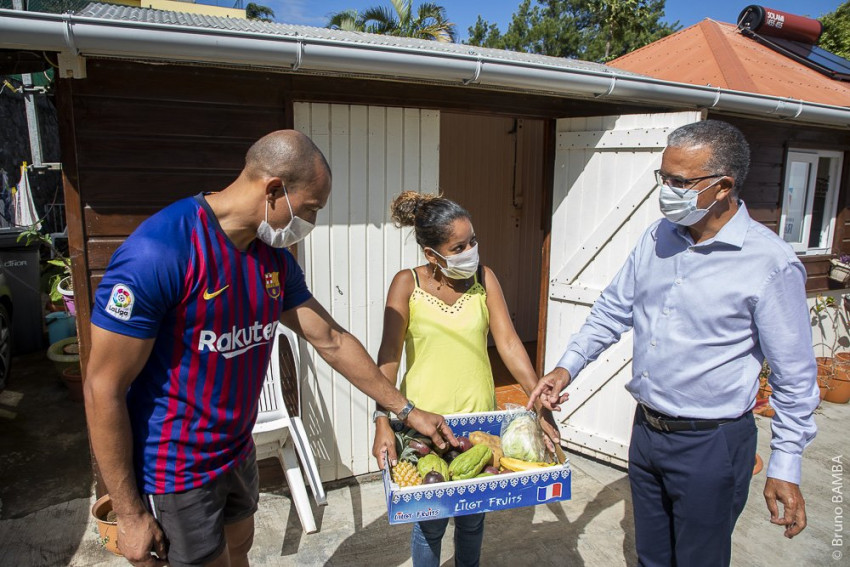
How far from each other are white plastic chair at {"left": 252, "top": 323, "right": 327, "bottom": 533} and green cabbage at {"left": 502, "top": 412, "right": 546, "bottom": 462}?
156cm

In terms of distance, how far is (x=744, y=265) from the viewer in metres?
1.85

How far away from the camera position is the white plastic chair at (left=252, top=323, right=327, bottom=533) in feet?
10.4

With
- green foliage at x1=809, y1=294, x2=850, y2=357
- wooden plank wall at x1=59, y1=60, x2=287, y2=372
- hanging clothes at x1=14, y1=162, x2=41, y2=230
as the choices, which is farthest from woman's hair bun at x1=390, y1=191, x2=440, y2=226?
hanging clothes at x1=14, y1=162, x2=41, y2=230

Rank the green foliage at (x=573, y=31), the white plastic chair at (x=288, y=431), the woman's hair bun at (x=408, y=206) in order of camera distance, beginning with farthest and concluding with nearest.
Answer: the green foliage at (x=573, y=31)
the white plastic chair at (x=288, y=431)
the woman's hair bun at (x=408, y=206)

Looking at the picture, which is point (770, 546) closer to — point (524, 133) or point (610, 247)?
point (610, 247)

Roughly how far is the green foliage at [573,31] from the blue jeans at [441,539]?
64.3 ft

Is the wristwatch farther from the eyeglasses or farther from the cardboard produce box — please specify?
the eyeglasses

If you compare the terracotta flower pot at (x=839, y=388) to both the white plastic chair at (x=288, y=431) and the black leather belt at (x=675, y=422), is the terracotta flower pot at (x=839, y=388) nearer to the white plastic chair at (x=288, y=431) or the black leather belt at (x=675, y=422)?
the black leather belt at (x=675, y=422)

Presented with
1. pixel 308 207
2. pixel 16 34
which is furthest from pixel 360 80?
pixel 308 207

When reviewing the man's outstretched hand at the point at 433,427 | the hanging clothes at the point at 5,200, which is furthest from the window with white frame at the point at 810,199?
the hanging clothes at the point at 5,200

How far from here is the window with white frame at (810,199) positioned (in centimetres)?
585


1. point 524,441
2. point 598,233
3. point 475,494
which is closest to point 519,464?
point 524,441

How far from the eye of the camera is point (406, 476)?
183cm

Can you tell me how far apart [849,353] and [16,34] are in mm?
7466
